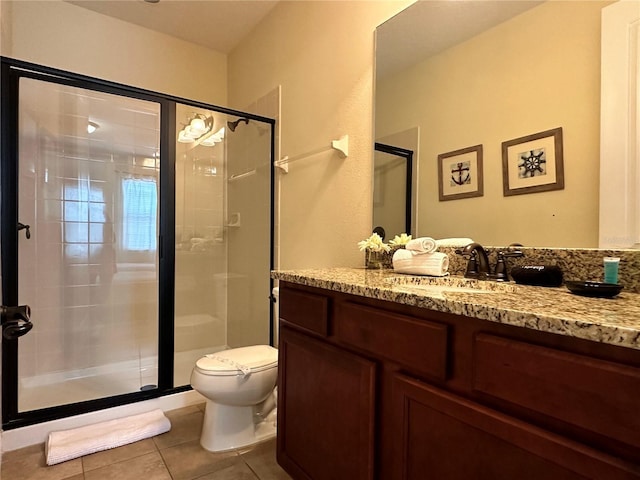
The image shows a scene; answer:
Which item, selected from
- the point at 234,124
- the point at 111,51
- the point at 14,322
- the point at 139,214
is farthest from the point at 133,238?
the point at 14,322

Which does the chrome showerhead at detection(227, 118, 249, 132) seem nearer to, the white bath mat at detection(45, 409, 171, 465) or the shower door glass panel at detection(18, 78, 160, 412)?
the shower door glass panel at detection(18, 78, 160, 412)

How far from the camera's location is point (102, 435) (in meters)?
1.79

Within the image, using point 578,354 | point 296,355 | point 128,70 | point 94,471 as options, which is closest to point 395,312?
point 578,354

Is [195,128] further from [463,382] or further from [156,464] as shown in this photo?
[463,382]

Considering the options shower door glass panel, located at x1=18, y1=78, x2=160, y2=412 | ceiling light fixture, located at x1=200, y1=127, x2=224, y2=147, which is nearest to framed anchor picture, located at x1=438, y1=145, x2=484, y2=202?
shower door glass panel, located at x1=18, y1=78, x2=160, y2=412

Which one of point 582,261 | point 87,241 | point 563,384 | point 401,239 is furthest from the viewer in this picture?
point 87,241

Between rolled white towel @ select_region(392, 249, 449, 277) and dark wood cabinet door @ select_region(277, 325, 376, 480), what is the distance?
0.46 metres

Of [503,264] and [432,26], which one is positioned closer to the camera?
[503,264]

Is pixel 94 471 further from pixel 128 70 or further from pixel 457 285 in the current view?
pixel 128 70

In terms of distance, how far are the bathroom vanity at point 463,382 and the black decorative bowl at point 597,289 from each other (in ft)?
0.07

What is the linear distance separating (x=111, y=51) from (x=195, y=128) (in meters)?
0.85

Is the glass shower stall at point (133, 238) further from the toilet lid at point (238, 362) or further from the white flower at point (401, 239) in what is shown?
the white flower at point (401, 239)

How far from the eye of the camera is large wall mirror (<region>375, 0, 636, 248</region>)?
1.10 meters

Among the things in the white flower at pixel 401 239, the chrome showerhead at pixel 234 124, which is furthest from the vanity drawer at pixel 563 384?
the chrome showerhead at pixel 234 124
